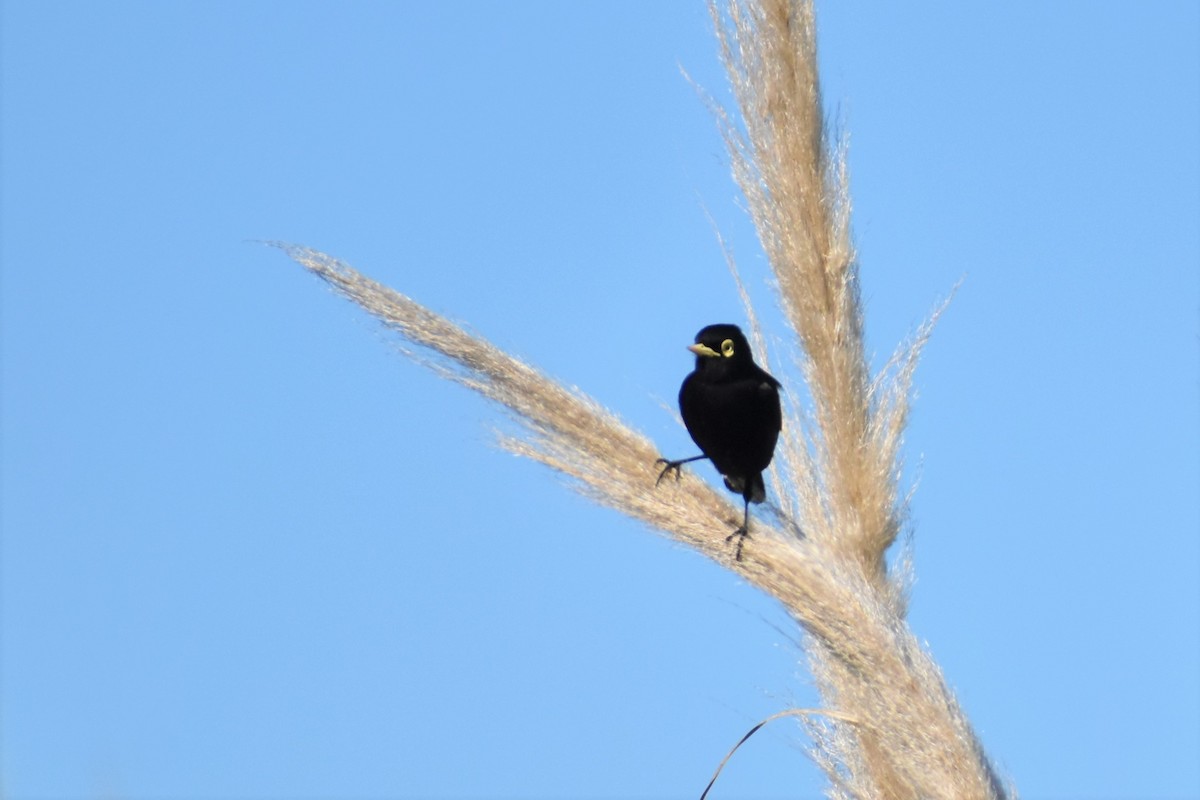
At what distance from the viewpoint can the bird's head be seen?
3000mm

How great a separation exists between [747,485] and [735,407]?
0.16 meters

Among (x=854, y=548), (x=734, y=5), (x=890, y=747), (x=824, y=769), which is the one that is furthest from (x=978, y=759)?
(x=734, y=5)

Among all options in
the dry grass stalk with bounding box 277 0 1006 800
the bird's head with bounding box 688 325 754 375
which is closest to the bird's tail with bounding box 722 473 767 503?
the bird's head with bounding box 688 325 754 375

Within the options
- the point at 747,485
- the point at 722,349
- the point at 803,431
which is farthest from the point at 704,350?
the point at 803,431

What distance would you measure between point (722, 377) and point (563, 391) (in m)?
1.19

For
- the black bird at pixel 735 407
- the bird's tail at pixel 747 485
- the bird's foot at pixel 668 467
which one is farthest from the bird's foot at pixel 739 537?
the black bird at pixel 735 407

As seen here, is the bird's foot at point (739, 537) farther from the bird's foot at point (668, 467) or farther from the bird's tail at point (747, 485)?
the bird's tail at point (747, 485)

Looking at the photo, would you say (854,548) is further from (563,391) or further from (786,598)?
(563,391)

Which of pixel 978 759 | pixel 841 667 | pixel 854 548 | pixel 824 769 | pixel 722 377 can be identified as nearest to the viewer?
pixel 978 759

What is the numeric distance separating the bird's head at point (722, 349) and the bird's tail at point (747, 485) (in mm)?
222

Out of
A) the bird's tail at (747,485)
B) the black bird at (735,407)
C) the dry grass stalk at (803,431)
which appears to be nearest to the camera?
the dry grass stalk at (803,431)

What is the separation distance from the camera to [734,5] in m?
2.11

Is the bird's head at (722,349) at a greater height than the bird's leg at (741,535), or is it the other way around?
the bird's head at (722,349)

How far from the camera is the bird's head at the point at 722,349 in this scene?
3.00 metres
